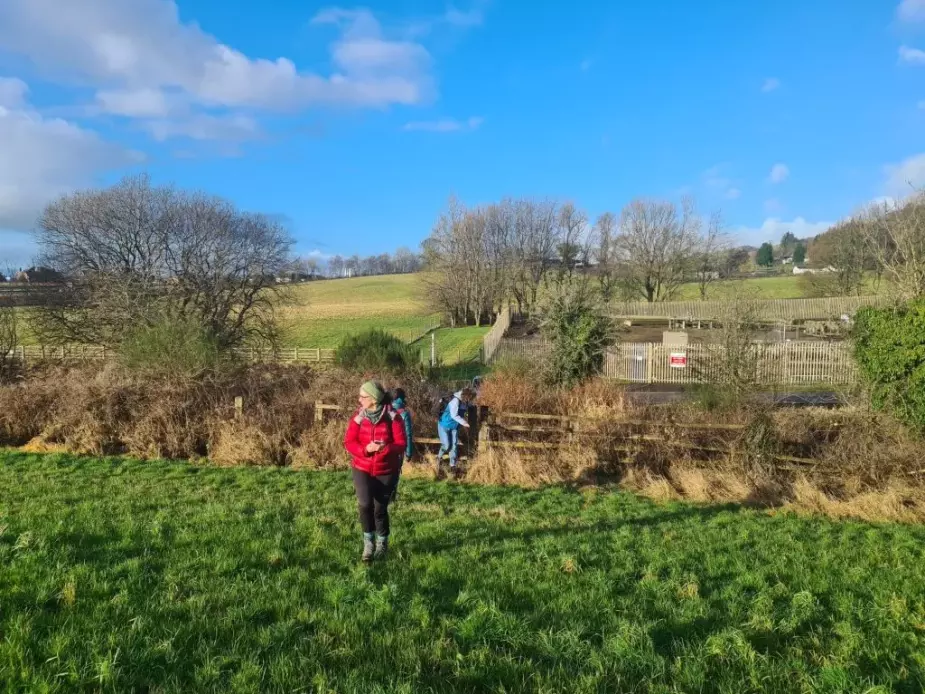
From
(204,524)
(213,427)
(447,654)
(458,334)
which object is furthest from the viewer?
(458,334)

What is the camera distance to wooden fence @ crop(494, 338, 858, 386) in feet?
66.1

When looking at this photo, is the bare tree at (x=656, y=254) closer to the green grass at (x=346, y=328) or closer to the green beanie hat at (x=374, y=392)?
the green grass at (x=346, y=328)

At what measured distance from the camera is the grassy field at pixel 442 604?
319 centimetres

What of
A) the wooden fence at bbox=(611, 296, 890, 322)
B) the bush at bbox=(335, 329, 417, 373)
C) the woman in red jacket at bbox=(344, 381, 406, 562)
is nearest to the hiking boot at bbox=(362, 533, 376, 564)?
the woman in red jacket at bbox=(344, 381, 406, 562)

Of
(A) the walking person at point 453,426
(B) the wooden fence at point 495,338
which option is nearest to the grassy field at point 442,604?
(A) the walking person at point 453,426

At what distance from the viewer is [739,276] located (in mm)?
A: 62406

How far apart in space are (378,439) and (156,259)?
101 feet

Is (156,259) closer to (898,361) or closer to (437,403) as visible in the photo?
(437,403)

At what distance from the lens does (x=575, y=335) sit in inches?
711

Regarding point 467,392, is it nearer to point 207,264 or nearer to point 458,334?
point 207,264

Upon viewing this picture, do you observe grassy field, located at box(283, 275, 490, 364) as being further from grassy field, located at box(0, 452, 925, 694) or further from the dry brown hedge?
grassy field, located at box(0, 452, 925, 694)

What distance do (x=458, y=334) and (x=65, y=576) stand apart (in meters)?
44.8

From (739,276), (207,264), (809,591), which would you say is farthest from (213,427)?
(739,276)

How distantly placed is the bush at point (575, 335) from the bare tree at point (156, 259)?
1578 centimetres
